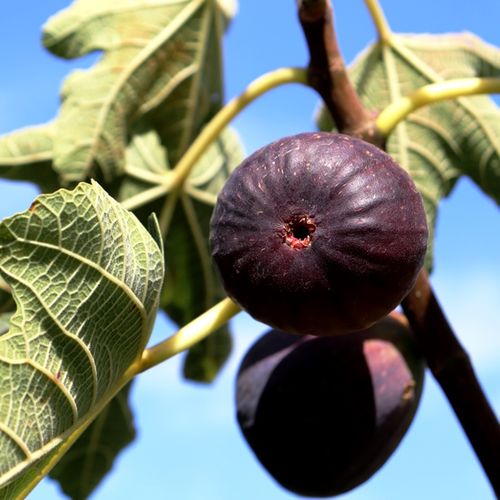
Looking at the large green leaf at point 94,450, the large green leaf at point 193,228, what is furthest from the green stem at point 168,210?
the large green leaf at point 94,450

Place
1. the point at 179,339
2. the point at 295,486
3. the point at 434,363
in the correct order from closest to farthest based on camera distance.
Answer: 1. the point at 179,339
2. the point at 434,363
3. the point at 295,486

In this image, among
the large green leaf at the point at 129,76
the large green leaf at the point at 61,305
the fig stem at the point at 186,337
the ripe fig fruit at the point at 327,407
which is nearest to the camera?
the large green leaf at the point at 61,305

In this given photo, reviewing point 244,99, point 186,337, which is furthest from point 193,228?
point 186,337

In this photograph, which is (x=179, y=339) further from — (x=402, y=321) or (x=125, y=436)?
(x=125, y=436)

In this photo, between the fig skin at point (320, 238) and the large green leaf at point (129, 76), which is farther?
the large green leaf at point (129, 76)

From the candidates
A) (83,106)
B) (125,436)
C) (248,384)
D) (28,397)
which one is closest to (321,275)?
(28,397)

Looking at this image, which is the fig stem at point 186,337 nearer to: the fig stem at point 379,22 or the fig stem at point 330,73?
the fig stem at point 330,73

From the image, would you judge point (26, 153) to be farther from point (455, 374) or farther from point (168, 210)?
point (455, 374)
